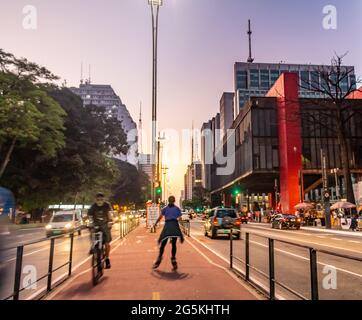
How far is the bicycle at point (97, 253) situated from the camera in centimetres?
863

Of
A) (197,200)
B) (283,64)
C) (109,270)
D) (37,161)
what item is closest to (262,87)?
(283,64)

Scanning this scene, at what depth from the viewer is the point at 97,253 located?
9180 millimetres

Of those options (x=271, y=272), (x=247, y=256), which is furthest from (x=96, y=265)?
(x=271, y=272)

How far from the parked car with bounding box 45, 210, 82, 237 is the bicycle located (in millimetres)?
15870

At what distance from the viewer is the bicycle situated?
863cm

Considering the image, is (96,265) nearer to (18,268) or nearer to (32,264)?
(32,264)

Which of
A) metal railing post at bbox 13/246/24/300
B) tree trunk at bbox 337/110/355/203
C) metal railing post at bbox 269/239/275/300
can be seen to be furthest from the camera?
tree trunk at bbox 337/110/355/203

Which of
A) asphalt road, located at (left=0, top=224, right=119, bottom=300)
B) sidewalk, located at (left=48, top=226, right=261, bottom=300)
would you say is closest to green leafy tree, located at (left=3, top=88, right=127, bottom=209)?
sidewalk, located at (left=48, top=226, right=261, bottom=300)

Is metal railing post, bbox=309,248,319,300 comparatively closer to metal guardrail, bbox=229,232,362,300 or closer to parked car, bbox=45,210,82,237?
metal guardrail, bbox=229,232,362,300

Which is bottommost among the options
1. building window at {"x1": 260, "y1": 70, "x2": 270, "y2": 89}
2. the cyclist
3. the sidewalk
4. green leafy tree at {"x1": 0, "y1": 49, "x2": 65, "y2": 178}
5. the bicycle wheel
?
the sidewalk

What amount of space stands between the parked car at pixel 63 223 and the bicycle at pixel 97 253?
625 inches

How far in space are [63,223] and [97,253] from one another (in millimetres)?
17924

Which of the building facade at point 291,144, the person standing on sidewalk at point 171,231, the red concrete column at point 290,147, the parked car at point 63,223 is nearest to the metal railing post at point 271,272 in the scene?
the person standing on sidewalk at point 171,231

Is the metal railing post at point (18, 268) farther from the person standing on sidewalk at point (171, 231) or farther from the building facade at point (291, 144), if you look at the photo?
the building facade at point (291, 144)
